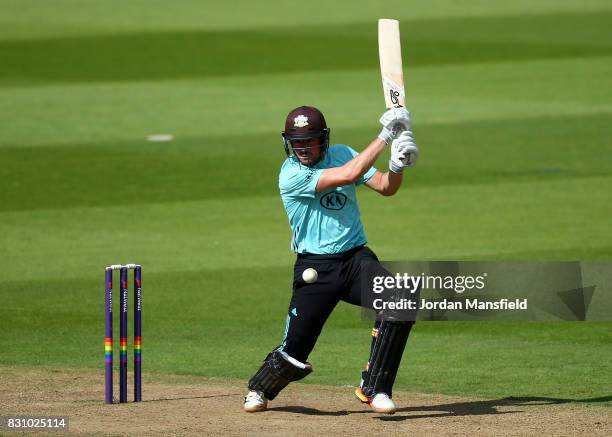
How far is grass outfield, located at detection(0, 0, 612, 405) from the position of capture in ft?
38.8

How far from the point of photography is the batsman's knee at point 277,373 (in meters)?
8.80

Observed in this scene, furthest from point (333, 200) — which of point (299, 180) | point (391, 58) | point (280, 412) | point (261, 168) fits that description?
point (261, 168)

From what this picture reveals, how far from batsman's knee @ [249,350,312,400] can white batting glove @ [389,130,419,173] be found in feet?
4.54

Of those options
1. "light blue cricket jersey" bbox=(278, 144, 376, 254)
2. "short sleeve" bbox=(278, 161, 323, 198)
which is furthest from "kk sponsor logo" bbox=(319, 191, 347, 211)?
"short sleeve" bbox=(278, 161, 323, 198)

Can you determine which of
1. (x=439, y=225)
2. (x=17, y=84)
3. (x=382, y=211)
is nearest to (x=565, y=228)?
(x=439, y=225)

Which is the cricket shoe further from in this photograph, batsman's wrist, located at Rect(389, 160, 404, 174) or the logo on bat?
the logo on bat

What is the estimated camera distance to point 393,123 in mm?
8594

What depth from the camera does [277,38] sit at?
113 ft

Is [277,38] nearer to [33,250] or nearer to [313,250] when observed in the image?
[33,250]

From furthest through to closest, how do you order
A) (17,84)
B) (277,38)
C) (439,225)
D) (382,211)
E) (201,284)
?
(277,38) < (17,84) < (382,211) < (439,225) < (201,284)

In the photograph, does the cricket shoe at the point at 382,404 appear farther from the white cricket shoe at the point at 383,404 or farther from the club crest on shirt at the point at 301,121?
the club crest on shirt at the point at 301,121

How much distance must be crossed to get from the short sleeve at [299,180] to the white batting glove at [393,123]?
1.54ft

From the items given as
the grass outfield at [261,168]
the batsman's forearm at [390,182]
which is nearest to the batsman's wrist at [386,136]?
the batsman's forearm at [390,182]

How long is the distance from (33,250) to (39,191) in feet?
11.8
